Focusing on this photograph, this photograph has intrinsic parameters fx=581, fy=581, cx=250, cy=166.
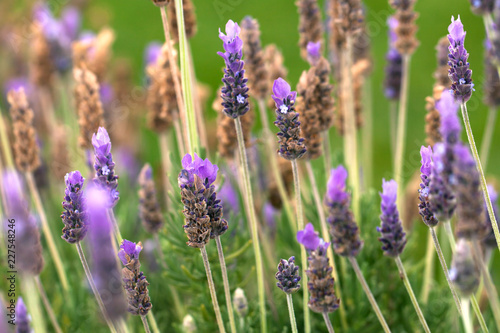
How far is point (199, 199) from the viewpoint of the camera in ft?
2.32

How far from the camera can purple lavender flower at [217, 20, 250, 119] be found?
28.8 inches

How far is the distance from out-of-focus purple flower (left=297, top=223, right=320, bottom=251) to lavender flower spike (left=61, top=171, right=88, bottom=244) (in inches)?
11.2

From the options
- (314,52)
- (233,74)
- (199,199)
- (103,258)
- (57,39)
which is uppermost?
(57,39)

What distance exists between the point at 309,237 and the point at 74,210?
0.30m

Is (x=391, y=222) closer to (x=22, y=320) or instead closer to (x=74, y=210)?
(x=74, y=210)

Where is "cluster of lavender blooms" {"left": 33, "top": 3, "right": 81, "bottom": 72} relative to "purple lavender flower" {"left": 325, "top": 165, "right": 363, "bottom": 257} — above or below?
above

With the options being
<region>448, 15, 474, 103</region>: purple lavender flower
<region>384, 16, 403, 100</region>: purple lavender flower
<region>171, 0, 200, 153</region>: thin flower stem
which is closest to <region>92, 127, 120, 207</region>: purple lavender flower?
<region>171, 0, 200, 153</region>: thin flower stem

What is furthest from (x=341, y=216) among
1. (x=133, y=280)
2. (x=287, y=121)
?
(x=133, y=280)

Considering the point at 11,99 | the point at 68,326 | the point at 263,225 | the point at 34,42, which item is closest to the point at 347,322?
the point at 263,225

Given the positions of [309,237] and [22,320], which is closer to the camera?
[309,237]

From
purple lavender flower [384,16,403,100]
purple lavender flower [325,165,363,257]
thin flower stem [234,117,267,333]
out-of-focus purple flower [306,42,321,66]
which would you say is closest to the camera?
purple lavender flower [325,165,363,257]

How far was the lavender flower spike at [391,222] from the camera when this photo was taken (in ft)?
2.25

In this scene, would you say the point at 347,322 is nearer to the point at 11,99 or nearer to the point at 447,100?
the point at 447,100

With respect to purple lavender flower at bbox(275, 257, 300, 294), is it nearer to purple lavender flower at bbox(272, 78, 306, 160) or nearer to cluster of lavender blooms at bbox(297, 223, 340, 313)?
cluster of lavender blooms at bbox(297, 223, 340, 313)
